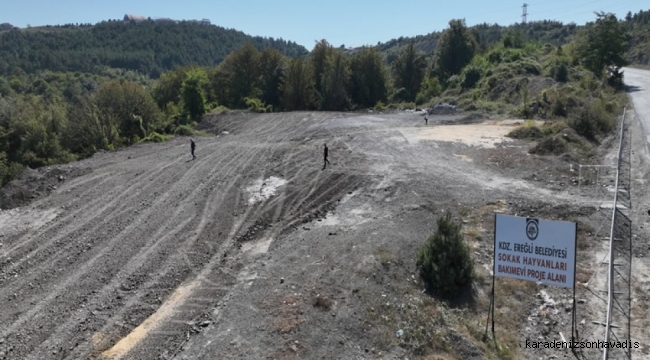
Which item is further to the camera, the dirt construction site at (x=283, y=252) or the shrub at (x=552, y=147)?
the shrub at (x=552, y=147)

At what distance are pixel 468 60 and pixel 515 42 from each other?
26.5ft

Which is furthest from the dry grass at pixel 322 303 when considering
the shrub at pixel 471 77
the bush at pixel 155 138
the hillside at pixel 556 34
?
the hillside at pixel 556 34

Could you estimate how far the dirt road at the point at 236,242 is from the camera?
34.4ft

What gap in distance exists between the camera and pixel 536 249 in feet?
32.1

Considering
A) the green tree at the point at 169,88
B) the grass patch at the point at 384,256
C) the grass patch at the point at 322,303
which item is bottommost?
the grass patch at the point at 322,303

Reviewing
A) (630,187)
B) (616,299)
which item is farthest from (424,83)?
(616,299)

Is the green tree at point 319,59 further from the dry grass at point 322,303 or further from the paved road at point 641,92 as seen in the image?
the dry grass at point 322,303

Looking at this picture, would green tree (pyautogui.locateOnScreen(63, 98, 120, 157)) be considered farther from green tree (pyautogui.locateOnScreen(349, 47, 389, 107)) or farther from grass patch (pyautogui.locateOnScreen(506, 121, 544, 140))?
green tree (pyautogui.locateOnScreen(349, 47, 389, 107))

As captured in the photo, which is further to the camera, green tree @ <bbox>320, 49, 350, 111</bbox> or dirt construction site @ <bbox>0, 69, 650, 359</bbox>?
green tree @ <bbox>320, 49, 350, 111</bbox>

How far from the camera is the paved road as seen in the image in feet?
98.3

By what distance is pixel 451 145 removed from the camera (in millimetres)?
26750

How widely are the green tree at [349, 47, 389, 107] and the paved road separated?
75.3 feet

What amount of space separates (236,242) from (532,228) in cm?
936

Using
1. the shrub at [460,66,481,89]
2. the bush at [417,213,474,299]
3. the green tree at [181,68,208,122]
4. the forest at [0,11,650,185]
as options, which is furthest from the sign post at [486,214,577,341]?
the shrub at [460,66,481,89]
